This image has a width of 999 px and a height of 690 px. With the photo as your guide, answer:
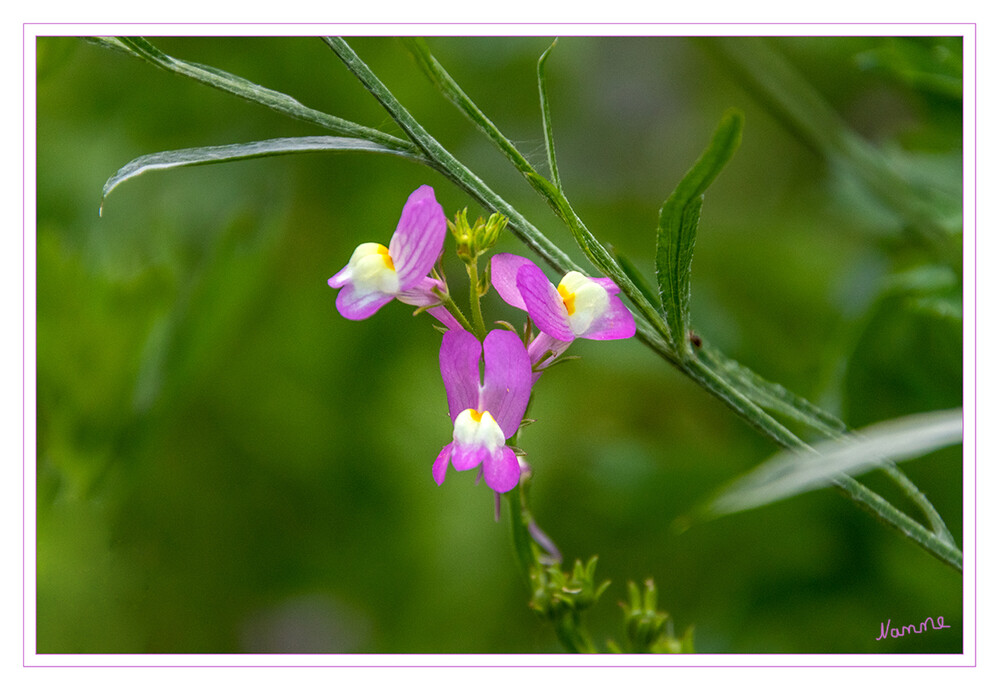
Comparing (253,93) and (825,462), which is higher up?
(253,93)

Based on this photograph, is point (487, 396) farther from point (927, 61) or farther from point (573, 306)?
point (927, 61)

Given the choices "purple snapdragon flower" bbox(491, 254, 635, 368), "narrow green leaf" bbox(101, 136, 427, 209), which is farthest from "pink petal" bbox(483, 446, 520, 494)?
"narrow green leaf" bbox(101, 136, 427, 209)

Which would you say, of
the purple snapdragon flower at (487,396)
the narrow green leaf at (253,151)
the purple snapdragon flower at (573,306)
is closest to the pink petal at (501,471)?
the purple snapdragon flower at (487,396)

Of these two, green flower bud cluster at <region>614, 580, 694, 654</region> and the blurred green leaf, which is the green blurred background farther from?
green flower bud cluster at <region>614, 580, 694, 654</region>

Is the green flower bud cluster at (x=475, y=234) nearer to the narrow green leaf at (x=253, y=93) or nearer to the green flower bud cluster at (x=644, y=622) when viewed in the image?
the narrow green leaf at (x=253, y=93)

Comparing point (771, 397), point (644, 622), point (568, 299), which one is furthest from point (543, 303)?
point (644, 622)

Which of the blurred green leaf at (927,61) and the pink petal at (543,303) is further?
the blurred green leaf at (927,61)
